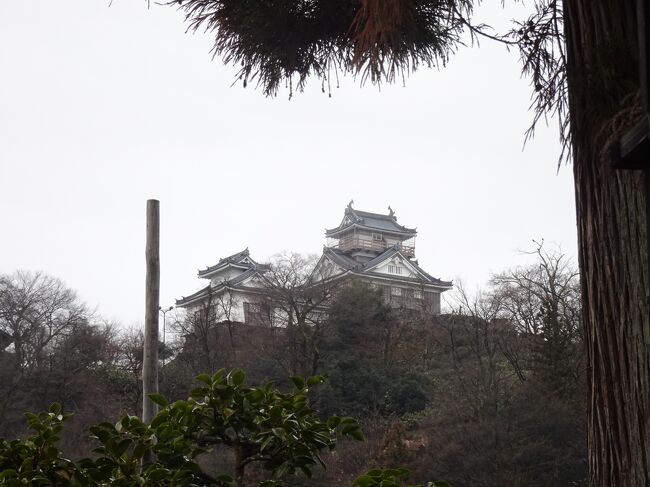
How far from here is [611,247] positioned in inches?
86.4

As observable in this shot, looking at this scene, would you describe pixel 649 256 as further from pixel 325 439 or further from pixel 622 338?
pixel 325 439

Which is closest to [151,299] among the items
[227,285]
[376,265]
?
[227,285]

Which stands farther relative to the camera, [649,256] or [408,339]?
[408,339]

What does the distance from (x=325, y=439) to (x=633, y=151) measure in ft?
4.26

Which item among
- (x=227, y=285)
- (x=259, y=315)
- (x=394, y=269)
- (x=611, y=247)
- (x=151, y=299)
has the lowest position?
(x=611, y=247)

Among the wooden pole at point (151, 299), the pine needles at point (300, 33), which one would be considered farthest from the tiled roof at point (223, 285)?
the pine needles at point (300, 33)

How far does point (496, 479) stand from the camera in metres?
13.4

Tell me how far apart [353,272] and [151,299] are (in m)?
28.9

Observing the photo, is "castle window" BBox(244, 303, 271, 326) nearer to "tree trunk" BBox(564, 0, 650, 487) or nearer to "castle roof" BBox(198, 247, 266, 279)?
"castle roof" BBox(198, 247, 266, 279)

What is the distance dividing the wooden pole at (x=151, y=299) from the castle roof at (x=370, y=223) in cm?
3550

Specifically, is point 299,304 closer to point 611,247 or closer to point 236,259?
point 236,259

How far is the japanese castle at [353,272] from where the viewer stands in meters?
26.7

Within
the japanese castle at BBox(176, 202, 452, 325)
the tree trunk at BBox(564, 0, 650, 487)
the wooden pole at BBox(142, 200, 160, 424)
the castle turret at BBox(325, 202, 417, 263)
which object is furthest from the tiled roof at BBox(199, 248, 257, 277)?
the tree trunk at BBox(564, 0, 650, 487)

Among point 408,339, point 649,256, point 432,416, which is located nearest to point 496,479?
point 432,416
